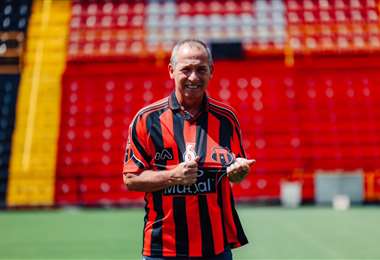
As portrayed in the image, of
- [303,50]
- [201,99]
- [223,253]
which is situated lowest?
[223,253]

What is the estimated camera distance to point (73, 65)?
1382 centimetres

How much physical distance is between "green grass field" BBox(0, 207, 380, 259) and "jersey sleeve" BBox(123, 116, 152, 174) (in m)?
3.72

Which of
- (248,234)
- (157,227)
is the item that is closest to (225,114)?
(157,227)

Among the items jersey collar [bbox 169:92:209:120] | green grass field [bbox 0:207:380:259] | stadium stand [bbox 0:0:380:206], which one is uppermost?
stadium stand [bbox 0:0:380:206]

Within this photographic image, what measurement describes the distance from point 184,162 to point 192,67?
36cm

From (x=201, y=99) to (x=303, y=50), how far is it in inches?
480

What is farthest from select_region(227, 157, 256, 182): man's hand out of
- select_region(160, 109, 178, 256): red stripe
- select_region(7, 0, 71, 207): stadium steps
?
select_region(7, 0, 71, 207): stadium steps

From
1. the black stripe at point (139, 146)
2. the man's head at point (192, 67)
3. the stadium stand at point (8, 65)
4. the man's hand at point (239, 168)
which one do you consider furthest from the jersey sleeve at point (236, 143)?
the stadium stand at point (8, 65)

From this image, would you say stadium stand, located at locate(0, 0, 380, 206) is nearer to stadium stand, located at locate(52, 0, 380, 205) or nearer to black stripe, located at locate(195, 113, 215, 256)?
stadium stand, located at locate(52, 0, 380, 205)

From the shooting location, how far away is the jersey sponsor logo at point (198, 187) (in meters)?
2.13

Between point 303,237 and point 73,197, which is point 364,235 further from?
point 73,197

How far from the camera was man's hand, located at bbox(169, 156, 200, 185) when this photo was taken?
78.7 inches

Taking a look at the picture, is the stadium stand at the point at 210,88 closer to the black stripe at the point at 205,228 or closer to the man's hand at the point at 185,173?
the black stripe at the point at 205,228

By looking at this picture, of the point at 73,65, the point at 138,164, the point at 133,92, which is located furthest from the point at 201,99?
the point at 73,65
